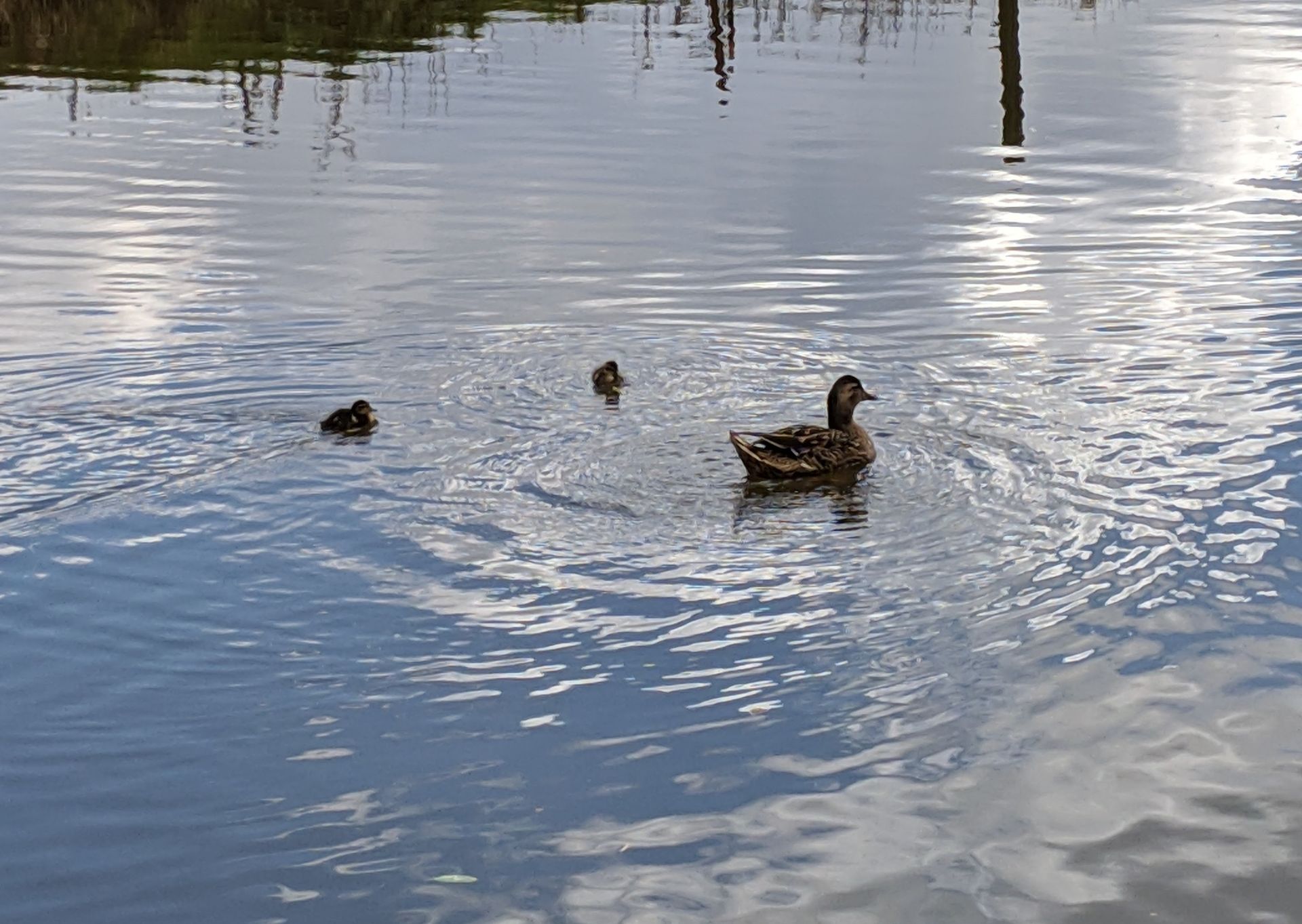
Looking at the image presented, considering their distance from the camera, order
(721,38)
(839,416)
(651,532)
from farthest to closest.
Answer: (721,38) < (839,416) < (651,532)

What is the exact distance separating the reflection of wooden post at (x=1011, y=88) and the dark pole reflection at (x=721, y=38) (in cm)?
340

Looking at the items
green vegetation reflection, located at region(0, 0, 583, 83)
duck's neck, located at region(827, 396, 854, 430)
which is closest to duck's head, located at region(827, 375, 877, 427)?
duck's neck, located at region(827, 396, 854, 430)

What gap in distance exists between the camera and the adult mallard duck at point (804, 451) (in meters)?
10.2

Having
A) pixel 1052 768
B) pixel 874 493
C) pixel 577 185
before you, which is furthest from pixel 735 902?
pixel 577 185

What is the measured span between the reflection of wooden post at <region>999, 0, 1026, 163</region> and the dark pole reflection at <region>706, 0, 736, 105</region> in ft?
11.1

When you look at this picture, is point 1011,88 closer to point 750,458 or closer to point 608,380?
point 608,380

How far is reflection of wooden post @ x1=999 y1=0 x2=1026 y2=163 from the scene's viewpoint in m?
20.0

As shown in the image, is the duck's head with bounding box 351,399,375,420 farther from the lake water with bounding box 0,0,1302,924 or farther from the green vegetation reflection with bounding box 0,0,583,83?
the green vegetation reflection with bounding box 0,0,583,83

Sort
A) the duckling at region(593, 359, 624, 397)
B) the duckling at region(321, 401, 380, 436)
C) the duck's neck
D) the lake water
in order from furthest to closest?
the duckling at region(593, 359, 624, 397)
the duckling at region(321, 401, 380, 436)
the duck's neck
the lake water

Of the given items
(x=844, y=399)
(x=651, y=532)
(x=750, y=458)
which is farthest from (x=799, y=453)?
(x=651, y=532)

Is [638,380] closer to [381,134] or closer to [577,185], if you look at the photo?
[577,185]

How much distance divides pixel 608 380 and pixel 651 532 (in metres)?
2.60

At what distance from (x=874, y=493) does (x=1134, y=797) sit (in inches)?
145

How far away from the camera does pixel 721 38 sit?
26859 mm
